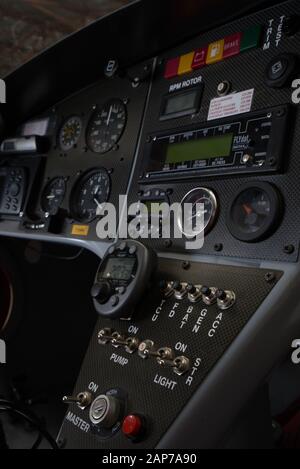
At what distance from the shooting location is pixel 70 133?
2.02 metres

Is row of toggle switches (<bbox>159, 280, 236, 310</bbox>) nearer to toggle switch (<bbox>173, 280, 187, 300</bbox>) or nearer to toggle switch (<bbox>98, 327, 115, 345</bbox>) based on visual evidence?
toggle switch (<bbox>173, 280, 187, 300</bbox>)

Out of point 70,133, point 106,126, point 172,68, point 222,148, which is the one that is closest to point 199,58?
point 172,68

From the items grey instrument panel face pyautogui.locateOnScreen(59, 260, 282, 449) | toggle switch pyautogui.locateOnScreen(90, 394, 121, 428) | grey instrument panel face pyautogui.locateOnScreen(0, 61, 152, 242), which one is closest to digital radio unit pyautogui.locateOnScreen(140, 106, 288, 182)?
grey instrument panel face pyautogui.locateOnScreen(0, 61, 152, 242)

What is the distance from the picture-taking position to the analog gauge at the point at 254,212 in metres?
1.11

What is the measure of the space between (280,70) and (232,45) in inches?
9.9

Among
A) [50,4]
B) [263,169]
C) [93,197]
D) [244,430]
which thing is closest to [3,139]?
[50,4]

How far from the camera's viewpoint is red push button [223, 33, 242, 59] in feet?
4.55

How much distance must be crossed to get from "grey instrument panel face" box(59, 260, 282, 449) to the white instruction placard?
444 mm

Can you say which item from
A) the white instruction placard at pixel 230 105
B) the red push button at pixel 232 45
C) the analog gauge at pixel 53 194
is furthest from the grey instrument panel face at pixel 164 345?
the analog gauge at pixel 53 194

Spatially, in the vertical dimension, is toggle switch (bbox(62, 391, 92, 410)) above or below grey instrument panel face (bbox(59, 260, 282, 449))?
below

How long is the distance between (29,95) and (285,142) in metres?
1.37

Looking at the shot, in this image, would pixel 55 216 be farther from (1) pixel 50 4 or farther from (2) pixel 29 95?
(1) pixel 50 4

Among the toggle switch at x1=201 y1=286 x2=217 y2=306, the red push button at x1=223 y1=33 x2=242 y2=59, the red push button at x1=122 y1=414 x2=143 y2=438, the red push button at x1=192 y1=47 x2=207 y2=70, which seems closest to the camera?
the red push button at x1=122 y1=414 x2=143 y2=438

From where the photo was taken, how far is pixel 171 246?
1344mm
